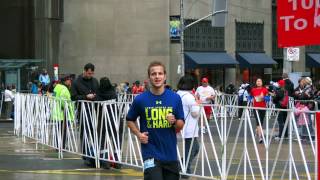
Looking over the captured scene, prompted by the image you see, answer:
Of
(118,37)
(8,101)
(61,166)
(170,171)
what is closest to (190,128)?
(61,166)

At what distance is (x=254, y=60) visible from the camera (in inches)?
1859

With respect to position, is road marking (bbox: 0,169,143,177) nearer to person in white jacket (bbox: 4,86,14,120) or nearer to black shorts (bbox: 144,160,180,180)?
black shorts (bbox: 144,160,180,180)

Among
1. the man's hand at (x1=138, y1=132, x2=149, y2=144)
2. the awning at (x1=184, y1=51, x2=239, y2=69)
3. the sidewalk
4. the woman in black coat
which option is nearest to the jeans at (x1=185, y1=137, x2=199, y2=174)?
the sidewalk

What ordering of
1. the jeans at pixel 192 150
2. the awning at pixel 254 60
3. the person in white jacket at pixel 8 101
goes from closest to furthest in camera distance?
1. the jeans at pixel 192 150
2. the person in white jacket at pixel 8 101
3. the awning at pixel 254 60

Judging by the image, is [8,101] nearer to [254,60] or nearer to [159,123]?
[254,60]

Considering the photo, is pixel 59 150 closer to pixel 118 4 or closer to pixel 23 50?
pixel 118 4

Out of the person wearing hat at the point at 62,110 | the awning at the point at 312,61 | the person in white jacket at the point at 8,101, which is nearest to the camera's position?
the person wearing hat at the point at 62,110

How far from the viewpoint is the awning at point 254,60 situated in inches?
1842

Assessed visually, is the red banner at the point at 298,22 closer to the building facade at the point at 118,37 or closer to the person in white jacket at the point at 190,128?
the person in white jacket at the point at 190,128

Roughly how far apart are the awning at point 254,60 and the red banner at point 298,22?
41.1 metres

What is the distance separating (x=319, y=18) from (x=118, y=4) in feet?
126

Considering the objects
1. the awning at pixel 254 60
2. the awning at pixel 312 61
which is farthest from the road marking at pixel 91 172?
the awning at pixel 312 61

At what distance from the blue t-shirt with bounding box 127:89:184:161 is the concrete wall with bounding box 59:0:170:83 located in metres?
36.2

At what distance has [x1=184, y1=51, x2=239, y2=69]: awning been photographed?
43812mm
